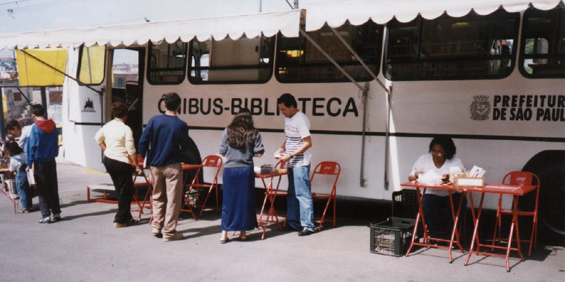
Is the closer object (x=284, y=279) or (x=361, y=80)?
(x=284, y=279)

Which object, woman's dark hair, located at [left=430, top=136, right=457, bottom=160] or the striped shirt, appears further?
the striped shirt

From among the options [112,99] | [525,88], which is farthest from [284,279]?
[112,99]

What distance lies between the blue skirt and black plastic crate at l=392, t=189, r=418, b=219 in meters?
1.77

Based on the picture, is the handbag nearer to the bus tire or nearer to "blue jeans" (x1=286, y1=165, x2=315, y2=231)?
"blue jeans" (x1=286, y1=165, x2=315, y2=231)

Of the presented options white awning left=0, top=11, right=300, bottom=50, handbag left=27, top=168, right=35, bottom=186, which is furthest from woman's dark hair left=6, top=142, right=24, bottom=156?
white awning left=0, top=11, right=300, bottom=50

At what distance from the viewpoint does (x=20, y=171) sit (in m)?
7.18

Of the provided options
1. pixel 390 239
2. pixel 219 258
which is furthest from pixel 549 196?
pixel 219 258

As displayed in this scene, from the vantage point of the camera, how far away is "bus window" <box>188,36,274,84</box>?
6.93m

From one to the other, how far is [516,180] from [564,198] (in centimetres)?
67

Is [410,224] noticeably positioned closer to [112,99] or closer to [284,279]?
[284,279]

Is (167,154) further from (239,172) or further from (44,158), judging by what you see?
(44,158)

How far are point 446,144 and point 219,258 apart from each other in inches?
107

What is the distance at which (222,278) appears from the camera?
4328 millimetres

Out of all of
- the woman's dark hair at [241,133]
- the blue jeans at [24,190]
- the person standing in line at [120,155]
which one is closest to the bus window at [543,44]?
the woman's dark hair at [241,133]
